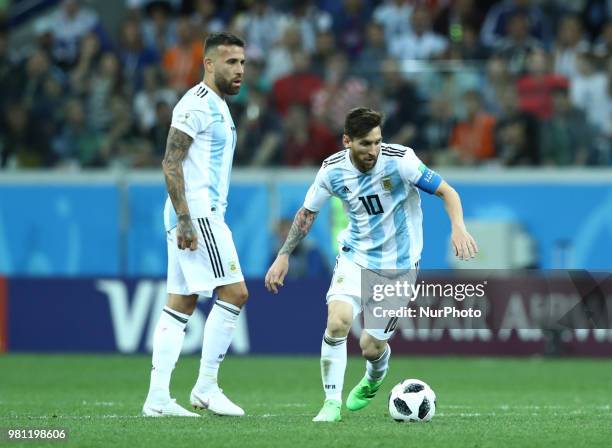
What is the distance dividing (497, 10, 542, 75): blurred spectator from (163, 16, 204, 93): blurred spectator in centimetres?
413

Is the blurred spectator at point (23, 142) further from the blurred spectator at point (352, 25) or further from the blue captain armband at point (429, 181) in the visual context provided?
the blue captain armband at point (429, 181)

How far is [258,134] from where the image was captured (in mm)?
17766

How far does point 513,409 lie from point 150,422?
2891 mm

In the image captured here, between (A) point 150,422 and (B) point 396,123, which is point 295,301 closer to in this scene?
(B) point 396,123

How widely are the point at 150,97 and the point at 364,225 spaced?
10.2 metres

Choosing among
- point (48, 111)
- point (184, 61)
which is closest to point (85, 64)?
point (48, 111)

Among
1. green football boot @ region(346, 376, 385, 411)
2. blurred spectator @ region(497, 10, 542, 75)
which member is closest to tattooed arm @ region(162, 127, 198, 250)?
green football boot @ region(346, 376, 385, 411)

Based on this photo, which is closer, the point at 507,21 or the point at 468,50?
the point at 468,50

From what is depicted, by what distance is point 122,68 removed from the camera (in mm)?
19359

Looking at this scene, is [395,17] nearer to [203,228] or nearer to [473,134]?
[473,134]

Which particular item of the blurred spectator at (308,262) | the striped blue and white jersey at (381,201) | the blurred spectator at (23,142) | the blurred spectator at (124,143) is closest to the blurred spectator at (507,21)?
the blurred spectator at (308,262)

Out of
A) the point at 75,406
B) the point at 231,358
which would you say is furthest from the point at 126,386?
the point at 231,358

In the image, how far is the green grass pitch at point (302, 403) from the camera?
769 cm

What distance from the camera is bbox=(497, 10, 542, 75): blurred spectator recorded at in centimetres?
1738
